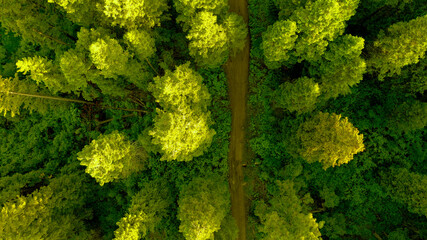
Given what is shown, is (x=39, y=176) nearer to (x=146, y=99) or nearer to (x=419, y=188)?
(x=146, y=99)

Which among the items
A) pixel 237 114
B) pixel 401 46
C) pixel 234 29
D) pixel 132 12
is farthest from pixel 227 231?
pixel 401 46

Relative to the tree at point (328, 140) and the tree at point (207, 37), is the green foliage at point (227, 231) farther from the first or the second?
the tree at point (207, 37)

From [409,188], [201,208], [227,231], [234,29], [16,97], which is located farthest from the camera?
[227,231]

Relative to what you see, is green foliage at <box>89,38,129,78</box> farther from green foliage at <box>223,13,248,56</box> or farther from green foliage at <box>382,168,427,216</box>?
green foliage at <box>382,168,427,216</box>

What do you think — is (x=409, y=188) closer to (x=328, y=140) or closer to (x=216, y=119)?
(x=328, y=140)

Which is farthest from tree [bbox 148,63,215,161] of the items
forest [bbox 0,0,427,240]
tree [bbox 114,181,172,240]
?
tree [bbox 114,181,172,240]

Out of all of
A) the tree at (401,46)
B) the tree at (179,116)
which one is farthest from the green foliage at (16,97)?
the tree at (401,46)
